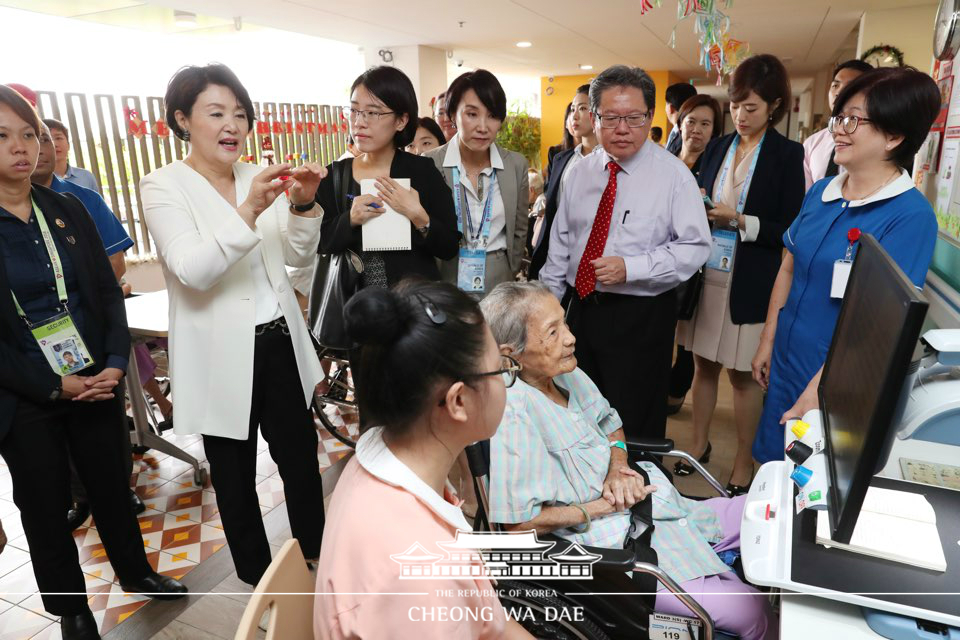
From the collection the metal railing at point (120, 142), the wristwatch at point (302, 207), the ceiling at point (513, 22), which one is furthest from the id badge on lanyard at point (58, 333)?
the ceiling at point (513, 22)

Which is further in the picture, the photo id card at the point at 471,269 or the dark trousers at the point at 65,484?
the photo id card at the point at 471,269

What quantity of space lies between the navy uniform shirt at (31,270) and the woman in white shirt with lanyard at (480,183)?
132cm

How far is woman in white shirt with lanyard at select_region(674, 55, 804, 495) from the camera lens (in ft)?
7.98

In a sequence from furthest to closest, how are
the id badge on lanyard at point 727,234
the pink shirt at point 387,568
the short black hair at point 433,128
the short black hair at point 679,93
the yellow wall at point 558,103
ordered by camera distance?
the yellow wall at point 558,103
the short black hair at point 679,93
the short black hair at point 433,128
the id badge on lanyard at point 727,234
the pink shirt at point 387,568

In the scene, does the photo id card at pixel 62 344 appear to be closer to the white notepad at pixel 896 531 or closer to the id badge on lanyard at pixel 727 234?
the white notepad at pixel 896 531

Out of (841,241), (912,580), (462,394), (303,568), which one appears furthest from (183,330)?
(841,241)

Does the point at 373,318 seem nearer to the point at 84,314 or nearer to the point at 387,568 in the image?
the point at 387,568

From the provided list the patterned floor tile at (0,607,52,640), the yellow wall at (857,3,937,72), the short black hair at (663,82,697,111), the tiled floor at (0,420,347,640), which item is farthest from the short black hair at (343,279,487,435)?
the yellow wall at (857,3,937,72)

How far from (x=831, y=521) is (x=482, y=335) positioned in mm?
679

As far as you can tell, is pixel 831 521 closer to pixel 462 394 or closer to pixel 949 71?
pixel 462 394

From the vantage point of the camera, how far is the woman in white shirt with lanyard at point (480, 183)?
240cm

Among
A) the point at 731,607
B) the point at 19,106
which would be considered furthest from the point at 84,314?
the point at 731,607

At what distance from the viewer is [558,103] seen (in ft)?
37.5

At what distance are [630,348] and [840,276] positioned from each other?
29.5 inches
